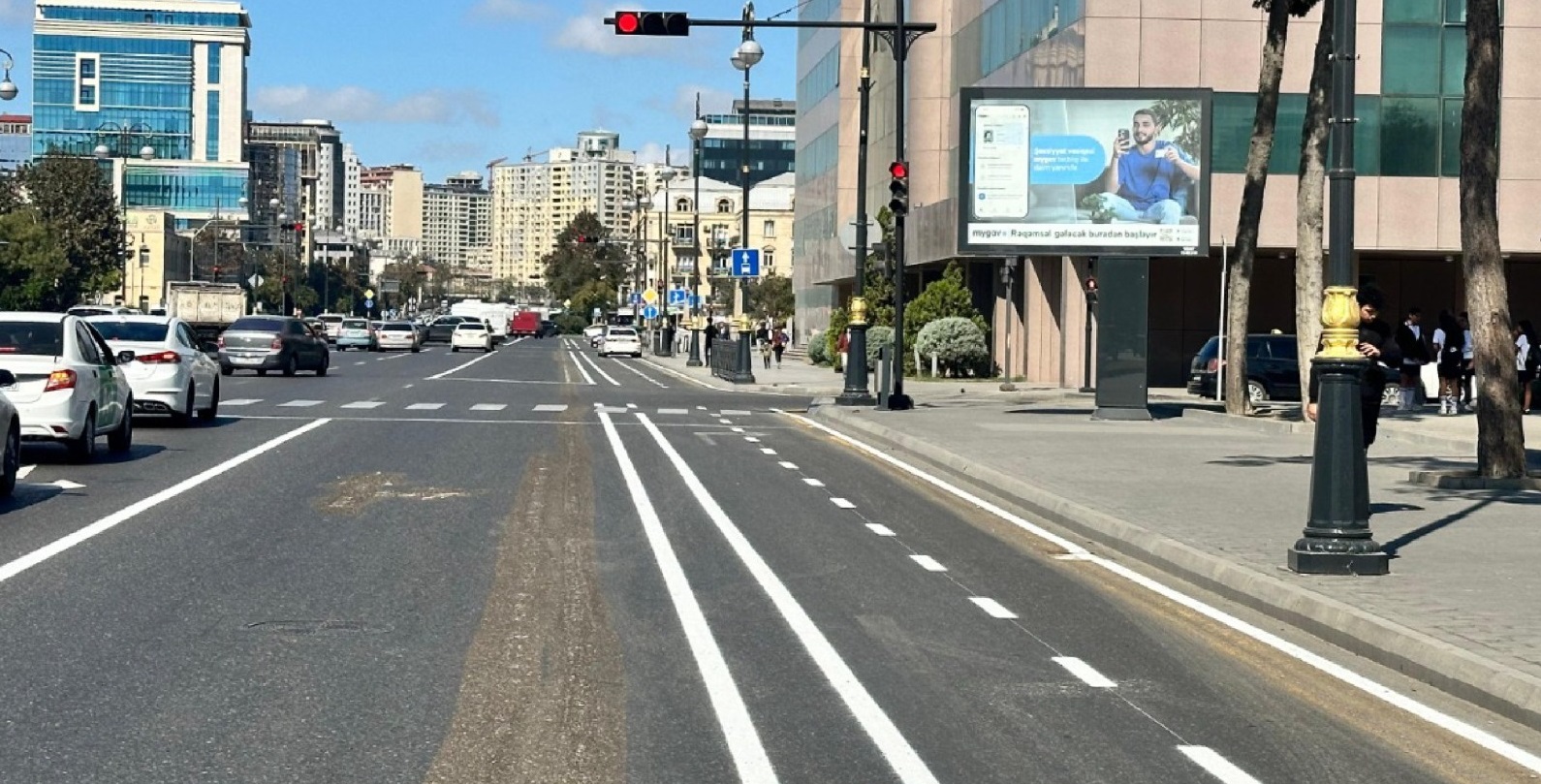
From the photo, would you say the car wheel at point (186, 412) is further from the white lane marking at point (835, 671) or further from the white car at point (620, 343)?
the white car at point (620, 343)

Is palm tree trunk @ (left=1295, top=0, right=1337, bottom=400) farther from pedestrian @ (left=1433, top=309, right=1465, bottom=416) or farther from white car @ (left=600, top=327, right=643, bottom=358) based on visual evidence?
white car @ (left=600, top=327, right=643, bottom=358)

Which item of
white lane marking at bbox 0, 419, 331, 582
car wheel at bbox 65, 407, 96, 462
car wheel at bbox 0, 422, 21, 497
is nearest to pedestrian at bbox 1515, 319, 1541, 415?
white lane marking at bbox 0, 419, 331, 582

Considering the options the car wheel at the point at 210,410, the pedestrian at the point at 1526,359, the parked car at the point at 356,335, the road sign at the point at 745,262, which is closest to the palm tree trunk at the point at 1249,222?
the pedestrian at the point at 1526,359

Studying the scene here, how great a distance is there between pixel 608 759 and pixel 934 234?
53614mm

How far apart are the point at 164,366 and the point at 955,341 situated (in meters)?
31.5

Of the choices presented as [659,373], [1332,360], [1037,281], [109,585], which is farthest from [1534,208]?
[109,585]

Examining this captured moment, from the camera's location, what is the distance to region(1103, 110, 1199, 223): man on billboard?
110 feet

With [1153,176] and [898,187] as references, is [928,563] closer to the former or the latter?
[898,187]

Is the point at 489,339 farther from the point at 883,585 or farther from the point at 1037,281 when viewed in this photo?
the point at 883,585

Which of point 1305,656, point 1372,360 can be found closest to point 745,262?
point 1372,360

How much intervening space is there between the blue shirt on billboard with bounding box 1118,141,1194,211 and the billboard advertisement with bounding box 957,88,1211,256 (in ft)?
0.05

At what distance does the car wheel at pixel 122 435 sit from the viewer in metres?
22.0

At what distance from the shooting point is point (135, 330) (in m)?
27.8

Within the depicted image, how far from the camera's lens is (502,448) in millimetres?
24141
